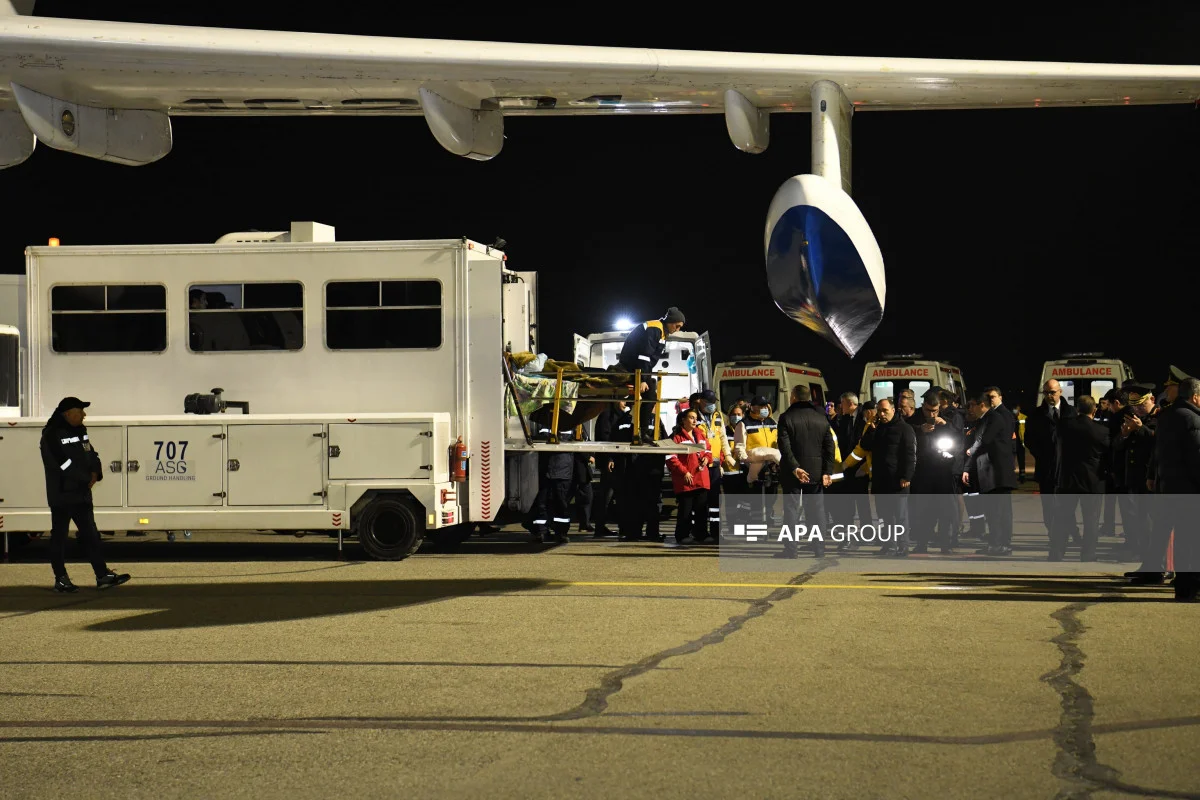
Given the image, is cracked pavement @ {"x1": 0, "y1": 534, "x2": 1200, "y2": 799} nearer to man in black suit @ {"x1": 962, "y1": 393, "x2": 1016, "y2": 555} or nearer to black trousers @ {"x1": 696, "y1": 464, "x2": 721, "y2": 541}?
man in black suit @ {"x1": 962, "y1": 393, "x2": 1016, "y2": 555}

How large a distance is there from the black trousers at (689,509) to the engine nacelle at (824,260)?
7.52 m

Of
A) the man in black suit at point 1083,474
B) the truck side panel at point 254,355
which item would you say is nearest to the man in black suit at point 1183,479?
the man in black suit at point 1083,474

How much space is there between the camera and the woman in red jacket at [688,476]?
1474 centimetres

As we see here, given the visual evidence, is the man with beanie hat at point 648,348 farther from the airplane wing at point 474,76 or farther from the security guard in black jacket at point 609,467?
the airplane wing at point 474,76

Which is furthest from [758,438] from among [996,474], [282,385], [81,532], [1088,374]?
[1088,374]

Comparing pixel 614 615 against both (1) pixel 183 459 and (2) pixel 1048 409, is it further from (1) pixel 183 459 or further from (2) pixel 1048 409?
(2) pixel 1048 409

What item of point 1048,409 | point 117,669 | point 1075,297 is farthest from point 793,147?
point 117,669

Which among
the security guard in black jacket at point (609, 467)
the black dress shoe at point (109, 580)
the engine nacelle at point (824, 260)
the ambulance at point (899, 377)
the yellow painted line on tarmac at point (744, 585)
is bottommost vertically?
the yellow painted line on tarmac at point (744, 585)

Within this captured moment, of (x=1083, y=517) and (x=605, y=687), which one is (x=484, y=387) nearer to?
(x=1083, y=517)

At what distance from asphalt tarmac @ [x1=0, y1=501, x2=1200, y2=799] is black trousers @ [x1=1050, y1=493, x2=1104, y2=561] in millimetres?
1687

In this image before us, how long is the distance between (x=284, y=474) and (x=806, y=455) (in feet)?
17.1

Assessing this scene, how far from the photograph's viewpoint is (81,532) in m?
11.5

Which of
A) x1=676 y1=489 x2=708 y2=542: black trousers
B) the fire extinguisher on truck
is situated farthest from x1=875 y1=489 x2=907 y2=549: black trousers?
the fire extinguisher on truck

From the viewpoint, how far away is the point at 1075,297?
46312mm
